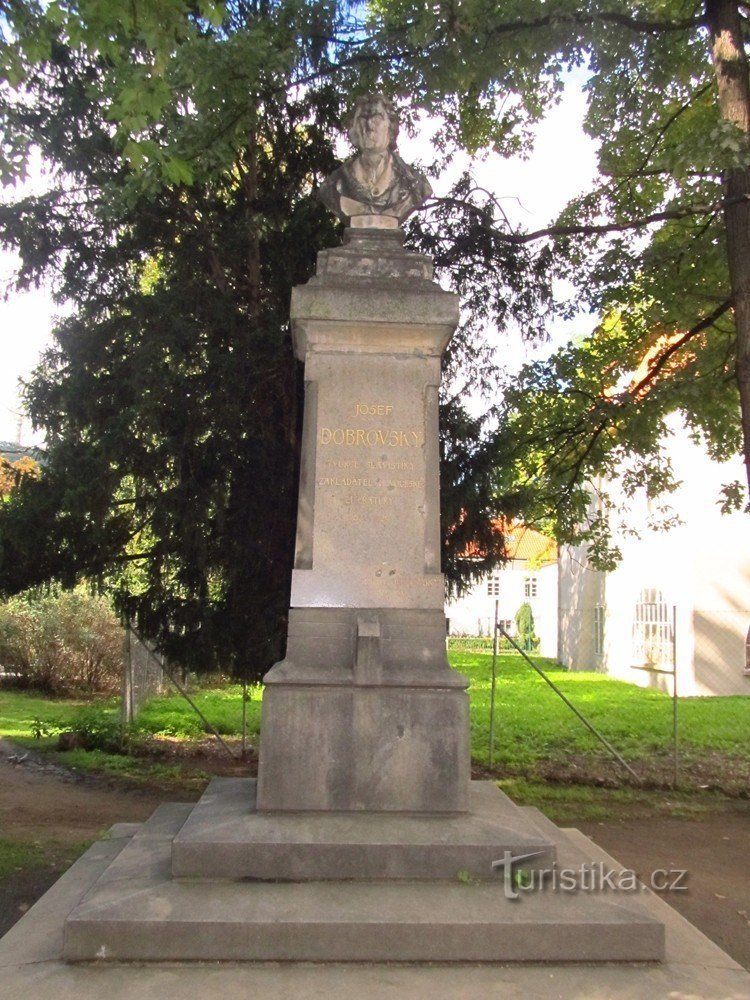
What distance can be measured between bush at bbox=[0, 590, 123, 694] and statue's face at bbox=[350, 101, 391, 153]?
1404 centimetres

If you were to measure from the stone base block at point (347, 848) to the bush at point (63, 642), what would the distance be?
14.5 m

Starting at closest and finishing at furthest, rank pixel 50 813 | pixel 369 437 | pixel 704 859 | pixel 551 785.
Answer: pixel 369 437 < pixel 704 859 < pixel 50 813 < pixel 551 785

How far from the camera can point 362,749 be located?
18.1 feet

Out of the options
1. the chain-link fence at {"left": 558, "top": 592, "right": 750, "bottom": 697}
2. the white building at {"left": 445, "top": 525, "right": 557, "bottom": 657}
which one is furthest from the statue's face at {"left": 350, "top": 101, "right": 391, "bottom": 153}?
the white building at {"left": 445, "top": 525, "right": 557, "bottom": 657}

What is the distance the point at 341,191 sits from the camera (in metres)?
6.76

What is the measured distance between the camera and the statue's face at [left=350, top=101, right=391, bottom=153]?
22.0 feet

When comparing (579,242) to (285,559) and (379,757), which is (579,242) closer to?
(285,559)

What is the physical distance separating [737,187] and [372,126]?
4.27 meters

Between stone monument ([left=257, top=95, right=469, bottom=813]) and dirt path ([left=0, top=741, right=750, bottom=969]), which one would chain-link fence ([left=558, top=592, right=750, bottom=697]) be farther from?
stone monument ([left=257, top=95, right=469, bottom=813])

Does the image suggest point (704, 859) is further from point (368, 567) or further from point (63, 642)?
point (63, 642)

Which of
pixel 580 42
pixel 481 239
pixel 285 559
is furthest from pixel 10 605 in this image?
pixel 580 42

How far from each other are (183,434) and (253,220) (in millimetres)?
2273

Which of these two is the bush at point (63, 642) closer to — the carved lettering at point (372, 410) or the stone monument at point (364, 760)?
the stone monument at point (364, 760)

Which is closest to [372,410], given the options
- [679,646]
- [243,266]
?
[243,266]
